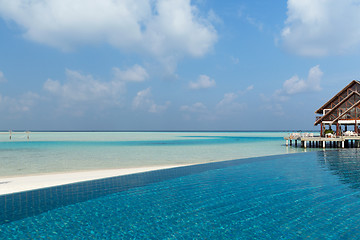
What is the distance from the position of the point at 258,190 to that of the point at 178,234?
5799mm

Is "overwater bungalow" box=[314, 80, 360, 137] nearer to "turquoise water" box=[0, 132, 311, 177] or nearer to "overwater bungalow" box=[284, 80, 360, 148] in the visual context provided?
"overwater bungalow" box=[284, 80, 360, 148]

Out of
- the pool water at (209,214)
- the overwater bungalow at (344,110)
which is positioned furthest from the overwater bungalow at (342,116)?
the pool water at (209,214)

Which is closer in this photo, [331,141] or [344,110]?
[344,110]

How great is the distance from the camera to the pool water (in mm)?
6848

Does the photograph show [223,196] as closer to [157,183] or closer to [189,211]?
[189,211]

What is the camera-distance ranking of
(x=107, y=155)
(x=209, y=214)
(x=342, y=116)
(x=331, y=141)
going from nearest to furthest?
1. (x=209, y=214)
2. (x=107, y=155)
3. (x=342, y=116)
4. (x=331, y=141)

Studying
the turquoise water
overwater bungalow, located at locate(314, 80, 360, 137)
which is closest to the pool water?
the turquoise water

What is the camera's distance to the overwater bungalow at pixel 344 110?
36.3 meters

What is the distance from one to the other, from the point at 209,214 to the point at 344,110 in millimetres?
38924

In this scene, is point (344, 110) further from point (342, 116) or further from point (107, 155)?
point (107, 155)

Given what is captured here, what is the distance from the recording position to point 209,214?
27.0 feet

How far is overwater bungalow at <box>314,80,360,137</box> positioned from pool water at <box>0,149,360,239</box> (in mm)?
29067

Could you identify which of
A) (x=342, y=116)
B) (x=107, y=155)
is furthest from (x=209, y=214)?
(x=342, y=116)

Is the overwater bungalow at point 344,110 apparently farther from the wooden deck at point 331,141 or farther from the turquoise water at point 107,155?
the turquoise water at point 107,155
